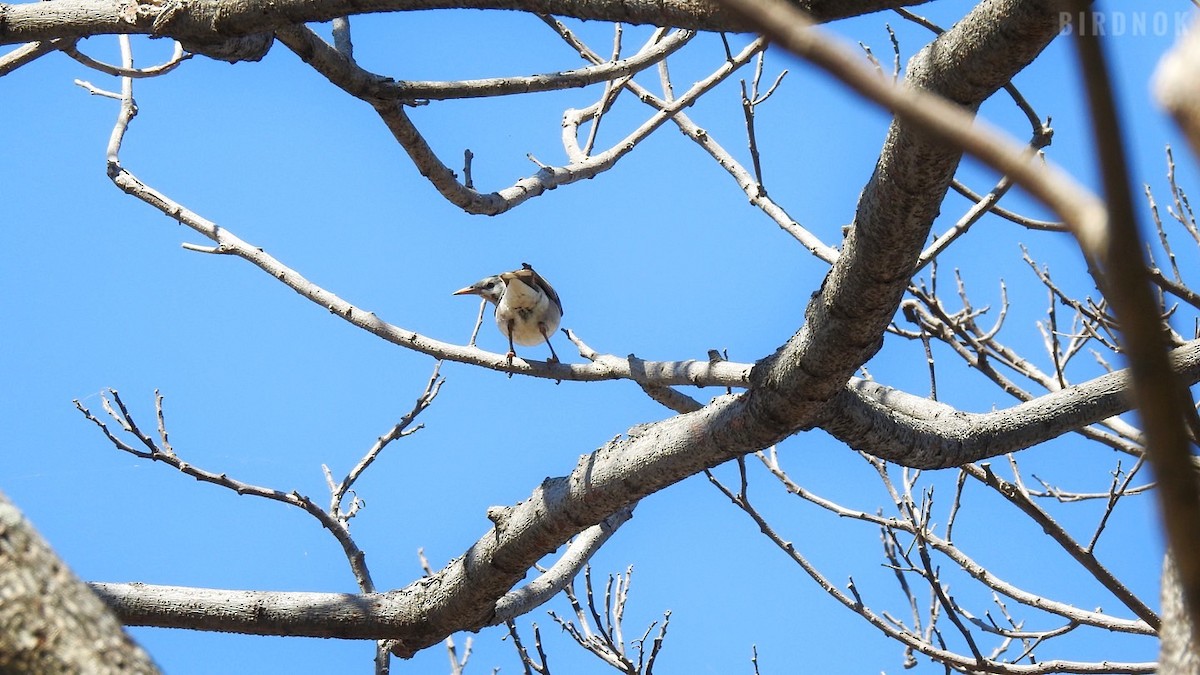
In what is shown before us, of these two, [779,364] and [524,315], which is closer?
[779,364]

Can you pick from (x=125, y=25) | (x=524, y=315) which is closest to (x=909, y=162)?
(x=125, y=25)

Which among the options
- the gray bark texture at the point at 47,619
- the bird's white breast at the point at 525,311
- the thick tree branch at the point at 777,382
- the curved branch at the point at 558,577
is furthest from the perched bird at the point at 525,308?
the gray bark texture at the point at 47,619

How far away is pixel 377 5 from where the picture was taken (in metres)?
2.67

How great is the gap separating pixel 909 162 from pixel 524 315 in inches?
170

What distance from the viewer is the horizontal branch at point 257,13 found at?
2.36 m

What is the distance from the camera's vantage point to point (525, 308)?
6473mm

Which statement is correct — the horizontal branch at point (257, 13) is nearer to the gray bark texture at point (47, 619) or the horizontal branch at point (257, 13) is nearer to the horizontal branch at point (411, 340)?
the horizontal branch at point (411, 340)

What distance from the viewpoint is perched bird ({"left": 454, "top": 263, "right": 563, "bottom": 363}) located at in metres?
6.42

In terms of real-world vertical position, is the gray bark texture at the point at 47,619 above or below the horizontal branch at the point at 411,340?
below

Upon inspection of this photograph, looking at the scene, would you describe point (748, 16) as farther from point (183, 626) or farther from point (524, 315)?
point (524, 315)

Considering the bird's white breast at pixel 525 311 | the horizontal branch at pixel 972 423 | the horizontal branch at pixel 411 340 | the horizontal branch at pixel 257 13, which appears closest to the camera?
the horizontal branch at pixel 257 13

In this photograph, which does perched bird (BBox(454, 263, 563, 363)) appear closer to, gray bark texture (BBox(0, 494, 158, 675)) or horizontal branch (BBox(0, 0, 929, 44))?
horizontal branch (BBox(0, 0, 929, 44))

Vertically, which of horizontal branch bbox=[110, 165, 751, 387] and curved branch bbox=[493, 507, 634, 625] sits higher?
horizontal branch bbox=[110, 165, 751, 387]

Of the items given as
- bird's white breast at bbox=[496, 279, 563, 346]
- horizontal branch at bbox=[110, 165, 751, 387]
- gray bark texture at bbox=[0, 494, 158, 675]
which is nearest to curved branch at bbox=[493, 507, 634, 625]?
horizontal branch at bbox=[110, 165, 751, 387]
